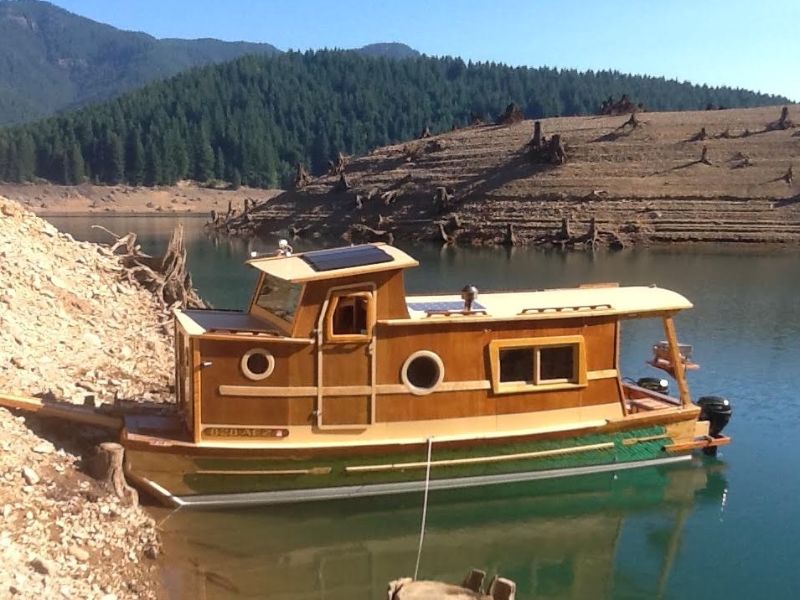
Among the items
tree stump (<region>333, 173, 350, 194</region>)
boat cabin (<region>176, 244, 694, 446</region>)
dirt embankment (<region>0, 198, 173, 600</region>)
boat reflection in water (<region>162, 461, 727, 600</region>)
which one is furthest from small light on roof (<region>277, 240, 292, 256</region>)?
tree stump (<region>333, 173, 350, 194</region>)

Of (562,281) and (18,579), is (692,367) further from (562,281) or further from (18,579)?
(562,281)

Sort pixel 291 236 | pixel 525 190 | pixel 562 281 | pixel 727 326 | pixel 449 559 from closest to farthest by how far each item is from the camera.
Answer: pixel 449 559, pixel 727 326, pixel 562 281, pixel 525 190, pixel 291 236

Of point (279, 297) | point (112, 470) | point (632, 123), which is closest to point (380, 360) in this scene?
point (279, 297)

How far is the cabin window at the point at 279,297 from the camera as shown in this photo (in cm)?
1304

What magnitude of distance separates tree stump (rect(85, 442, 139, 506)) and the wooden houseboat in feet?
1.44

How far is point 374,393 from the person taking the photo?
13.2 m

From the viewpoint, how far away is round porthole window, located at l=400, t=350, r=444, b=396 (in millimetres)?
13406

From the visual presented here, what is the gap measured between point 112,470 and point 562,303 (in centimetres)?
837

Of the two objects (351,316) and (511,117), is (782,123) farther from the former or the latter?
(351,316)

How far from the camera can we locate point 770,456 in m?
16.8

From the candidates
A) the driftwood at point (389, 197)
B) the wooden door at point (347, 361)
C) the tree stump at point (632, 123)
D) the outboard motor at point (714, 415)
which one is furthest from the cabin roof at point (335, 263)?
the tree stump at point (632, 123)

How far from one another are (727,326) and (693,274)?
54.9 ft

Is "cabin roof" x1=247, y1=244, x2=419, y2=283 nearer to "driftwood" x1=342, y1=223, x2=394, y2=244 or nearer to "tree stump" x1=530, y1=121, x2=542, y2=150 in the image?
"driftwood" x1=342, y1=223, x2=394, y2=244

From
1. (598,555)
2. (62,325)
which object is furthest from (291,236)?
(598,555)
